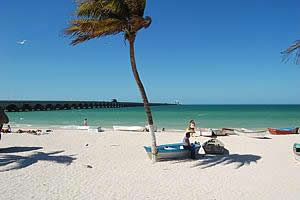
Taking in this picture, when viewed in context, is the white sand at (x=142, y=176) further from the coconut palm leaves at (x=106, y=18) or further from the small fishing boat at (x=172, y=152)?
the coconut palm leaves at (x=106, y=18)

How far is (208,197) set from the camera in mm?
A: 6781

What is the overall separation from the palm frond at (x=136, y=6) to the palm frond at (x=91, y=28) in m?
0.53

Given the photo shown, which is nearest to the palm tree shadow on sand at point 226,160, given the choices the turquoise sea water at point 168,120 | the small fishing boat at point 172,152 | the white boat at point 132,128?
the small fishing boat at point 172,152

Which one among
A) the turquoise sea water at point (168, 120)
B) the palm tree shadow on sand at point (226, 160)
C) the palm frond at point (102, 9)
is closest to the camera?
the palm frond at point (102, 9)

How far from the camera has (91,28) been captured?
9.56 metres

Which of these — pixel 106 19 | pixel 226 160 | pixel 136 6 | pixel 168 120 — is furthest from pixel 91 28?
pixel 168 120

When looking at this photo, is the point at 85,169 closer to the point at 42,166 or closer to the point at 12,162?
the point at 42,166

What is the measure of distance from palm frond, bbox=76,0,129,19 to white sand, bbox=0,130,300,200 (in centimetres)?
499

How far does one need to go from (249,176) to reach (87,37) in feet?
21.8

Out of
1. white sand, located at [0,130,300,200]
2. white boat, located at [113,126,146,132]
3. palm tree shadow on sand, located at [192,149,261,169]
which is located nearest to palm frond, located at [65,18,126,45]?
white sand, located at [0,130,300,200]

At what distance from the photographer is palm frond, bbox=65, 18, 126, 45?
9594mm

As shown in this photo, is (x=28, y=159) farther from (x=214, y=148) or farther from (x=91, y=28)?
(x=214, y=148)

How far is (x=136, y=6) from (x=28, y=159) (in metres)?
6.80

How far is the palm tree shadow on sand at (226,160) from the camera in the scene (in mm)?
10406
